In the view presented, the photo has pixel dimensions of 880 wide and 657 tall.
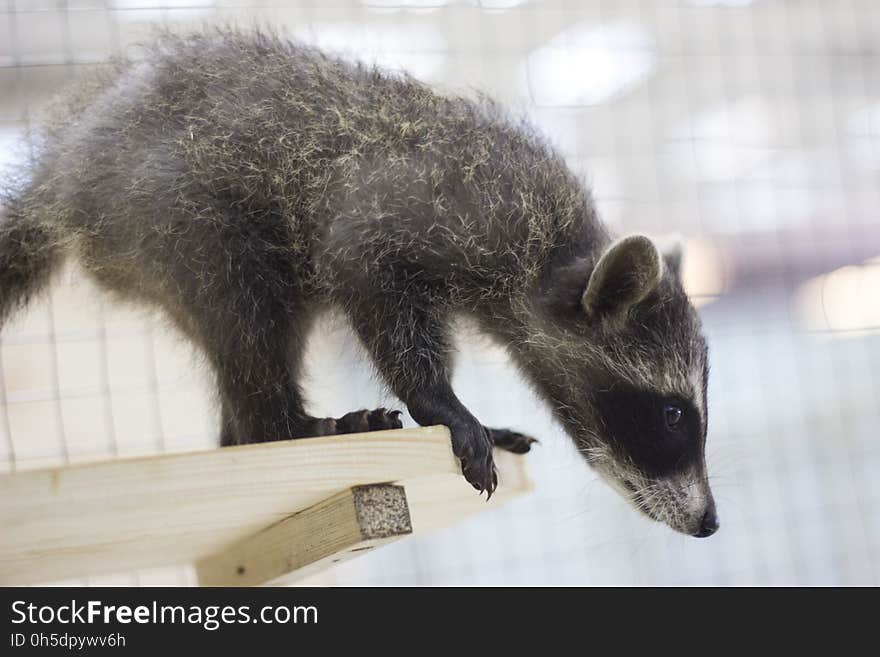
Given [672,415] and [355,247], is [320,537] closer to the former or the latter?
[355,247]

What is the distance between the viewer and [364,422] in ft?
4.45

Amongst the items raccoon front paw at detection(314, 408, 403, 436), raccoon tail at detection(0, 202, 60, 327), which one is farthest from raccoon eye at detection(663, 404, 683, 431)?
raccoon tail at detection(0, 202, 60, 327)

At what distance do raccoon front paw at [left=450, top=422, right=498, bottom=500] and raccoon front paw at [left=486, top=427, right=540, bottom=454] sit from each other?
0.34 meters

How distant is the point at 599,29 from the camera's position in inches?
111

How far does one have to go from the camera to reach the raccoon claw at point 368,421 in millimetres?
1358

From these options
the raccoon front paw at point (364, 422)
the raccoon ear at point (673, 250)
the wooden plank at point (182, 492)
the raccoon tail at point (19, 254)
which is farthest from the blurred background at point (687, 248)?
the wooden plank at point (182, 492)

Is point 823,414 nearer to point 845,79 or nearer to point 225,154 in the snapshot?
point 845,79

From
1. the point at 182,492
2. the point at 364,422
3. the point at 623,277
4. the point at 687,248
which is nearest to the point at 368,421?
the point at 364,422

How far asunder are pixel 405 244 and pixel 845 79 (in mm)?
2425

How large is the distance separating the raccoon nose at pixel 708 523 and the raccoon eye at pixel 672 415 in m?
0.13

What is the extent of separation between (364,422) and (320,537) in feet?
0.55

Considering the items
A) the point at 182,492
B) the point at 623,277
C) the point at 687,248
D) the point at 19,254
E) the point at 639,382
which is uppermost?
the point at 687,248

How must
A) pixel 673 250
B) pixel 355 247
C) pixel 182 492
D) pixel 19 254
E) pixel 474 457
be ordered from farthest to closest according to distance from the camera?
pixel 673 250
pixel 19 254
pixel 355 247
pixel 474 457
pixel 182 492

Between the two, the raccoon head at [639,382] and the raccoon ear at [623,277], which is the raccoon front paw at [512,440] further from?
the raccoon ear at [623,277]
